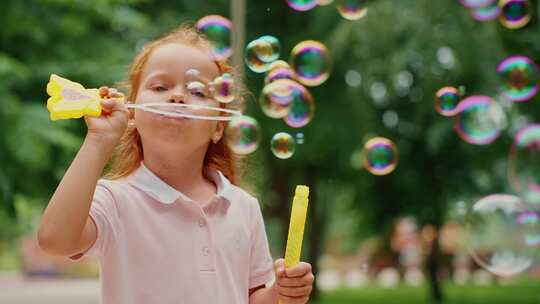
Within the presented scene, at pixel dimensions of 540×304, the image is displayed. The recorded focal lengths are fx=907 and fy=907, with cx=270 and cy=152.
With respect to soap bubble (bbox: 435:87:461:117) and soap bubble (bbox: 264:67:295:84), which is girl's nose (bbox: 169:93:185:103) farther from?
soap bubble (bbox: 435:87:461:117)

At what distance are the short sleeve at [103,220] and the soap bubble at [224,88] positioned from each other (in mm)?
379

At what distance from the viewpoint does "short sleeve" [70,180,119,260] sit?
1.80m

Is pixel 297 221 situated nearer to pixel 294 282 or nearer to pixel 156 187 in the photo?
pixel 294 282

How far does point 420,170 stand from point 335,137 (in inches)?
120

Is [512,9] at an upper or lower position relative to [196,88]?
upper

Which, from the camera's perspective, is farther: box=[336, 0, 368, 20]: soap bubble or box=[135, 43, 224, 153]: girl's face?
box=[336, 0, 368, 20]: soap bubble

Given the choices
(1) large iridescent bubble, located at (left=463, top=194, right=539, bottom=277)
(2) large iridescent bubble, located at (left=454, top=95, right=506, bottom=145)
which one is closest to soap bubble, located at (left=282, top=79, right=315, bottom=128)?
(2) large iridescent bubble, located at (left=454, top=95, right=506, bottom=145)

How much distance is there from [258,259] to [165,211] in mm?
289

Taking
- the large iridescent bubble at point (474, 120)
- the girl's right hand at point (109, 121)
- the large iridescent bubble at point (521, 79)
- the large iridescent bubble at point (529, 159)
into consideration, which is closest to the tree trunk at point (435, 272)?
the large iridescent bubble at point (529, 159)

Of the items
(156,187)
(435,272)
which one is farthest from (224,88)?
(435,272)

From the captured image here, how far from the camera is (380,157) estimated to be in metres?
3.92

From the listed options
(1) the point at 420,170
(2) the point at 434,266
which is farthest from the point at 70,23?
(2) the point at 434,266

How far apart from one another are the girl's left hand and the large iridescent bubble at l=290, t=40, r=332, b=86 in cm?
192

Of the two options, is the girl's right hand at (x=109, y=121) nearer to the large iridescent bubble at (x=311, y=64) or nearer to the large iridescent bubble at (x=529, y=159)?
the large iridescent bubble at (x=311, y=64)
